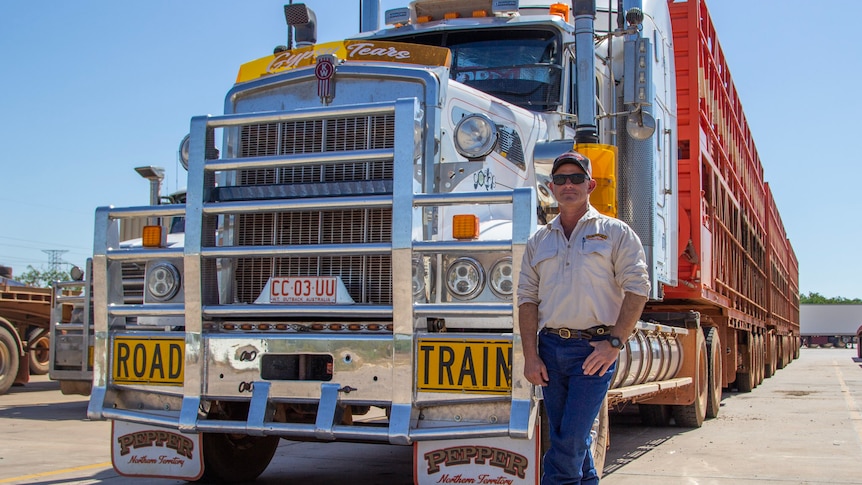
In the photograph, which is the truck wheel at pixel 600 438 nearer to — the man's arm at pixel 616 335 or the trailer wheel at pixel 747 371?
Result: the man's arm at pixel 616 335

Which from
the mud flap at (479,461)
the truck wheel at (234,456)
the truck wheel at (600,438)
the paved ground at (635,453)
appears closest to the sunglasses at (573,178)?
the mud flap at (479,461)

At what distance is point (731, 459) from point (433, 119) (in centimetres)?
431

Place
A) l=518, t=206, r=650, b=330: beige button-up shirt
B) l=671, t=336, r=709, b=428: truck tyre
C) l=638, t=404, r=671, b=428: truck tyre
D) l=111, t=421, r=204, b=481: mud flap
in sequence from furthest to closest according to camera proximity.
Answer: l=638, t=404, r=671, b=428: truck tyre
l=671, t=336, r=709, b=428: truck tyre
l=111, t=421, r=204, b=481: mud flap
l=518, t=206, r=650, b=330: beige button-up shirt

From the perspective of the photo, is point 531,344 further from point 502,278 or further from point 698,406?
point 698,406

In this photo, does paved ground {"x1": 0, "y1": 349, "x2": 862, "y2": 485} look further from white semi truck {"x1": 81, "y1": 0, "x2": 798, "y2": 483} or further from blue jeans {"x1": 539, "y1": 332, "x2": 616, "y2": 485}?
blue jeans {"x1": 539, "y1": 332, "x2": 616, "y2": 485}

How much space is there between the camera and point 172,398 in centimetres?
532

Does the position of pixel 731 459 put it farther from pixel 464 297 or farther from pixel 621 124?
pixel 464 297

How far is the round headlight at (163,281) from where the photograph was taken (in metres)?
5.50

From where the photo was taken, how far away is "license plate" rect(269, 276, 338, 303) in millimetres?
5141

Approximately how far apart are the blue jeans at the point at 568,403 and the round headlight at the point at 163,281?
2390mm

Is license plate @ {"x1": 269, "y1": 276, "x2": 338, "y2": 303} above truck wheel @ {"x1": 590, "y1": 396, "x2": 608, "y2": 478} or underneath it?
above

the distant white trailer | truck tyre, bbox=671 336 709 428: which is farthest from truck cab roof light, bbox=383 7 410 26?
the distant white trailer

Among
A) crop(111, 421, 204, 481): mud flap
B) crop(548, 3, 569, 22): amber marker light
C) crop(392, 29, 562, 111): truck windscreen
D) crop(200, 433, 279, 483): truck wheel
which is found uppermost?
crop(548, 3, 569, 22): amber marker light

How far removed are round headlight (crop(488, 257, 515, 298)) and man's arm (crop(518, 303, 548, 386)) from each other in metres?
0.50
